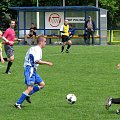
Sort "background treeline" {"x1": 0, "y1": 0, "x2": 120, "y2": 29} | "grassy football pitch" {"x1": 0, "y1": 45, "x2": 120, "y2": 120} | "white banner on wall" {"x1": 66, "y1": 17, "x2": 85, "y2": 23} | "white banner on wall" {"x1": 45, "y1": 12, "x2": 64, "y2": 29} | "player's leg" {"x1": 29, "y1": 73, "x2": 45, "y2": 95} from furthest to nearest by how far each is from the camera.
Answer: "background treeline" {"x1": 0, "y1": 0, "x2": 120, "y2": 29}, "white banner on wall" {"x1": 66, "y1": 17, "x2": 85, "y2": 23}, "white banner on wall" {"x1": 45, "y1": 12, "x2": 64, "y2": 29}, "player's leg" {"x1": 29, "y1": 73, "x2": 45, "y2": 95}, "grassy football pitch" {"x1": 0, "y1": 45, "x2": 120, "y2": 120}

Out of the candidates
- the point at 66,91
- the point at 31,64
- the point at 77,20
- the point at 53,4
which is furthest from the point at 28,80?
the point at 53,4

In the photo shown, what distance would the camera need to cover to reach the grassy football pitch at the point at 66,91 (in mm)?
10980

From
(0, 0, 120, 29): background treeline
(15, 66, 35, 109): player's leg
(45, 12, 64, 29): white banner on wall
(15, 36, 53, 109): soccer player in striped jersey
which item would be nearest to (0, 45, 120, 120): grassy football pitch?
(15, 66, 35, 109): player's leg

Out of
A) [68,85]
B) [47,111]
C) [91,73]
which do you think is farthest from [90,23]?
[47,111]

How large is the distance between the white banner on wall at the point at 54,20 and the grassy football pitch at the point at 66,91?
1978 centimetres

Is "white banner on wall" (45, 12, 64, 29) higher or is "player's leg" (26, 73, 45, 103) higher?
"white banner on wall" (45, 12, 64, 29)

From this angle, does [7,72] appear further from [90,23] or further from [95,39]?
[95,39]

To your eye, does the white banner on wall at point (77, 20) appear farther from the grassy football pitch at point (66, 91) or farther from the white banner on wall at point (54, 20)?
the grassy football pitch at point (66, 91)

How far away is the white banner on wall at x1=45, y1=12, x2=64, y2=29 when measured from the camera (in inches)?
1709

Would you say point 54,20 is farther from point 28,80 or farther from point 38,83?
point 28,80

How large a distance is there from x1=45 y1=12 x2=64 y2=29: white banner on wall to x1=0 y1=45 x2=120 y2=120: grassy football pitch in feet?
64.9

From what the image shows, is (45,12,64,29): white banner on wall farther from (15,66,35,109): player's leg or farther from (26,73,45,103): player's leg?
(15,66,35,109): player's leg

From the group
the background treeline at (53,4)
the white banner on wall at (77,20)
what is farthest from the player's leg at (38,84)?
the background treeline at (53,4)

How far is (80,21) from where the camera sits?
4375cm
